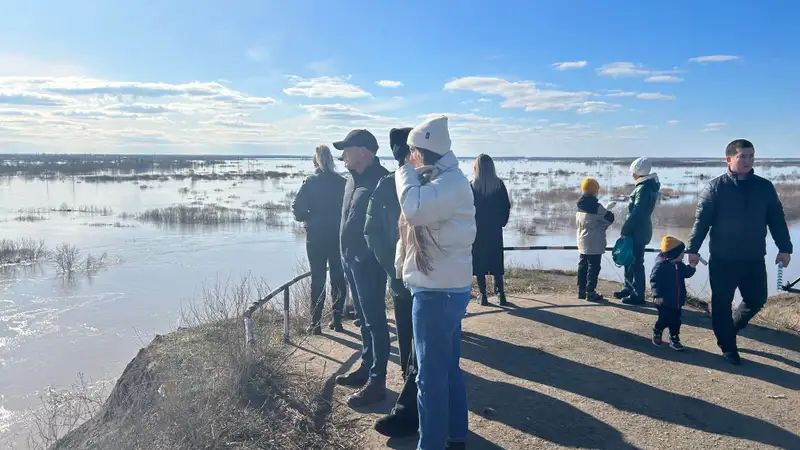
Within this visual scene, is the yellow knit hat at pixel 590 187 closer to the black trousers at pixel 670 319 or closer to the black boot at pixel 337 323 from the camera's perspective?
the black trousers at pixel 670 319

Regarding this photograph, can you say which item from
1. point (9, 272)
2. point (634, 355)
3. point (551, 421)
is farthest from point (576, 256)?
point (9, 272)

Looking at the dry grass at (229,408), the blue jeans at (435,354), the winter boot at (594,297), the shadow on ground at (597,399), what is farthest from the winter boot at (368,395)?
the winter boot at (594,297)

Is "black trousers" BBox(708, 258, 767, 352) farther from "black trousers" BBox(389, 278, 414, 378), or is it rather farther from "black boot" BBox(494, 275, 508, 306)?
"black trousers" BBox(389, 278, 414, 378)

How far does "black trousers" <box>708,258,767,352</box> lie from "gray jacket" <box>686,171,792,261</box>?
3.1 inches

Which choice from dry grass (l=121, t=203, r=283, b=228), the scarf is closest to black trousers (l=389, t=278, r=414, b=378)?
the scarf

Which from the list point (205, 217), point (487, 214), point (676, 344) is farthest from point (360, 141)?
point (205, 217)

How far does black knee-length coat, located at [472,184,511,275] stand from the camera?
5848 millimetres

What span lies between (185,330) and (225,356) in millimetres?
3354

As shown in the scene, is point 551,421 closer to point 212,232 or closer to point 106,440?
point 106,440

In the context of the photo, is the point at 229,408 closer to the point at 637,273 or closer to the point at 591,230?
the point at 591,230

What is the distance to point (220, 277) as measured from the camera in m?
14.0

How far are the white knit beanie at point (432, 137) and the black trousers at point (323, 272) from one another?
9.73 feet

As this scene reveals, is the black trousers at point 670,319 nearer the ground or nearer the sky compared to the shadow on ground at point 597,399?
A: nearer the sky

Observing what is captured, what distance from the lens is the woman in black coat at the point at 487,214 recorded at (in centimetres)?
582
